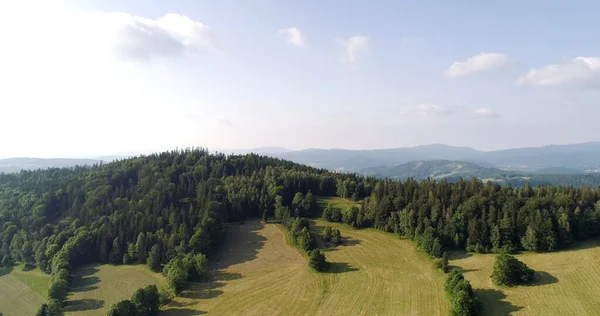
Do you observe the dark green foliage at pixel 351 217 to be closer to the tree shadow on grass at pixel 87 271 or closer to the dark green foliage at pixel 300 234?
the dark green foliage at pixel 300 234

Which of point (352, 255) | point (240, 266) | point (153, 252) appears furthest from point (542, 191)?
point (153, 252)

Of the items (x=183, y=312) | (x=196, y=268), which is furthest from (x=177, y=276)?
(x=183, y=312)

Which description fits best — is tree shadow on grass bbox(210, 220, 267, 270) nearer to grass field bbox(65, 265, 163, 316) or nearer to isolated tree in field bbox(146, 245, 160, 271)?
isolated tree in field bbox(146, 245, 160, 271)

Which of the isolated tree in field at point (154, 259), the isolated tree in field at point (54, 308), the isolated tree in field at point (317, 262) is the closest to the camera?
the isolated tree in field at point (54, 308)

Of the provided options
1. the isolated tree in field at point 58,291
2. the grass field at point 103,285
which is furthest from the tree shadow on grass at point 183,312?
the isolated tree in field at point 58,291

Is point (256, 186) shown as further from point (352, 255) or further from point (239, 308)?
point (239, 308)

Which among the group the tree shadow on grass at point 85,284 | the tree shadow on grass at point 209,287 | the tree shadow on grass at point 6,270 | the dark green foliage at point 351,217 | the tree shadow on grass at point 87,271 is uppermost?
the dark green foliage at point 351,217

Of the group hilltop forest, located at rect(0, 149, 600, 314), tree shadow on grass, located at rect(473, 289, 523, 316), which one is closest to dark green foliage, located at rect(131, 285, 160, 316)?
hilltop forest, located at rect(0, 149, 600, 314)
